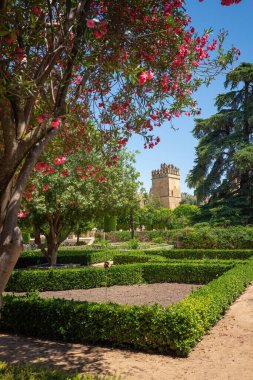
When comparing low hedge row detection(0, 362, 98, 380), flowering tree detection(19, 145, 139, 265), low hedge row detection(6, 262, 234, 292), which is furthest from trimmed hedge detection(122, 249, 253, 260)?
low hedge row detection(0, 362, 98, 380)

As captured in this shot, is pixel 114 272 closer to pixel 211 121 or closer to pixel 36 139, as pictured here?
pixel 36 139

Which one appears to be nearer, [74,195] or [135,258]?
[74,195]

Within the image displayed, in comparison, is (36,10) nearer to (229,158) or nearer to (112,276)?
(112,276)

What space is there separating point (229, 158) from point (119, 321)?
67.6ft

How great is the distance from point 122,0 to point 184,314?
17.5ft

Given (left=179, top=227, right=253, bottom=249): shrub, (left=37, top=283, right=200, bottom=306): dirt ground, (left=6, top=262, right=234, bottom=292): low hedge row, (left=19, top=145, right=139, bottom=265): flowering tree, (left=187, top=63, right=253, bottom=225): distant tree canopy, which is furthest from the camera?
(left=187, top=63, right=253, bottom=225): distant tree canopy

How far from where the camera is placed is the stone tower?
77312 mm

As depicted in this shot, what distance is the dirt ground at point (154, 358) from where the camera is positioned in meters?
5.54

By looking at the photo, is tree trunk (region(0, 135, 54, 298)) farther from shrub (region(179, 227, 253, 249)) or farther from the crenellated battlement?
the crenellated battlement

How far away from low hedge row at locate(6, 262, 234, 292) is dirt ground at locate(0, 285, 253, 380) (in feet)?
19.4

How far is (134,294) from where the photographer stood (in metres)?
12.3

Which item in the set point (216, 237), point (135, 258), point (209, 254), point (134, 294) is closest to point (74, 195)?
point (135, 258)

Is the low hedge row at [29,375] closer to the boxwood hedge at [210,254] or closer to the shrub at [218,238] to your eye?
the boxwood hedge at [210,254]

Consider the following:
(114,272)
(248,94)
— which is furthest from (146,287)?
(248,94)
